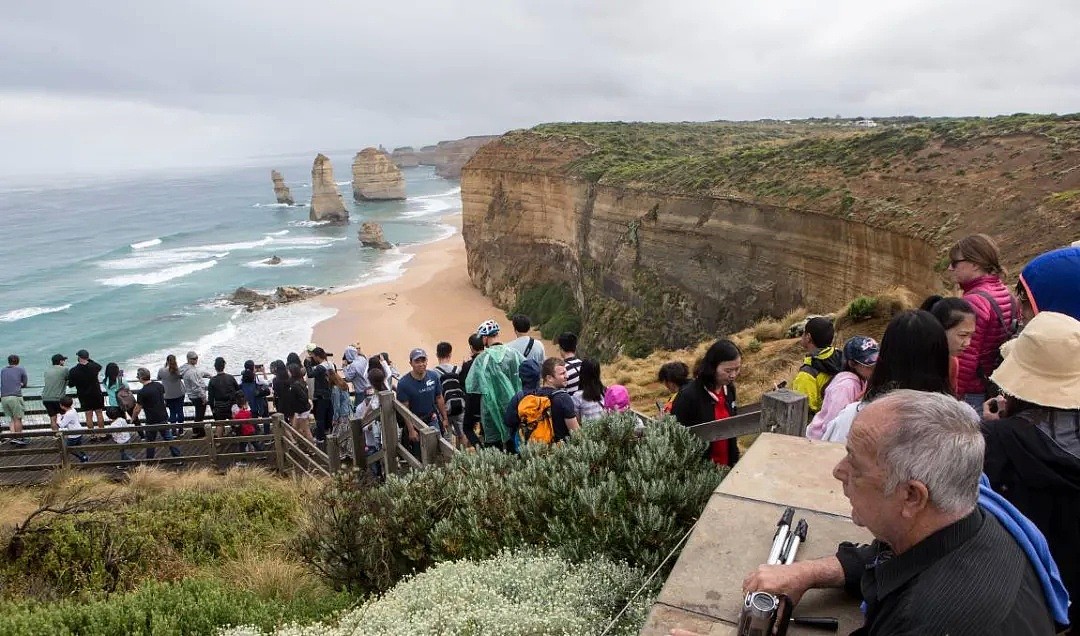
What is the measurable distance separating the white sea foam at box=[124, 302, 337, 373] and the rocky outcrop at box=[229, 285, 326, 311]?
4.75ft

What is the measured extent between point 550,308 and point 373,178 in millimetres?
76600

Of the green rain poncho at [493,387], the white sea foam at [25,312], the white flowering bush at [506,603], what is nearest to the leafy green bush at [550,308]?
the green rain poncho at [493,387]

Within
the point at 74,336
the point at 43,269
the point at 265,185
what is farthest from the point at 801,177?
the point at 265,185

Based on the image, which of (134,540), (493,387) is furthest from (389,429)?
(134,540)

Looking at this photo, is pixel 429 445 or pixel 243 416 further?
pixel 243 416

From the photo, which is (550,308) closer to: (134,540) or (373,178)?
(134,540)

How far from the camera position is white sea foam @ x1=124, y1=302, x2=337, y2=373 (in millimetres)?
30766

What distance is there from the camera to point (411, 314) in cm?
3616

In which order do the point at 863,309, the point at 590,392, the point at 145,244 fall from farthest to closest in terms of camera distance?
the point at 145,244, the point at 863,309, the point at 590,392

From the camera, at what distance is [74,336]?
35.9 metres

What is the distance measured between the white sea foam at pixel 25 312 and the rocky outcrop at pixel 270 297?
415 inches

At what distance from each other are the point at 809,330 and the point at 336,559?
3.80 metres

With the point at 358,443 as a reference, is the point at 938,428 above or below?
above

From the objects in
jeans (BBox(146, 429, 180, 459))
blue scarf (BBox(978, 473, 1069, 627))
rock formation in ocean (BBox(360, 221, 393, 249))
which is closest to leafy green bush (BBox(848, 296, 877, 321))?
blue scarf (BBox(978, 473, 1069, 627))
